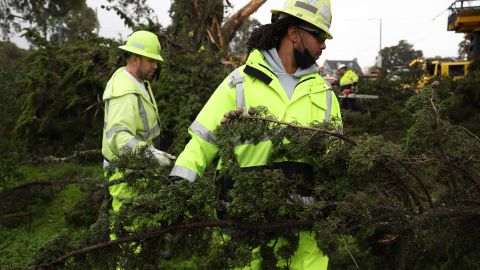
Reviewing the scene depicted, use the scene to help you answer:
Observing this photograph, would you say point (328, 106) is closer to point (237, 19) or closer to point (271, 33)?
point (271, 33)

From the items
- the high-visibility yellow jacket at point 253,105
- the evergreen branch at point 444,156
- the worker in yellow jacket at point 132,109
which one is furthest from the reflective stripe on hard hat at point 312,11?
the worker in yellow jacket at point 132,109

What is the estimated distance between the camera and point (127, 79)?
342 centimetres

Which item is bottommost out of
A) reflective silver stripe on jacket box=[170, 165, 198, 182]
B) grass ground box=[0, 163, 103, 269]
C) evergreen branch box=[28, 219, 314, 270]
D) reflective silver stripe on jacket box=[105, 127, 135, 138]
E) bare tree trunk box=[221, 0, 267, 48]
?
grass ground box=[0, 163, 103, 269]

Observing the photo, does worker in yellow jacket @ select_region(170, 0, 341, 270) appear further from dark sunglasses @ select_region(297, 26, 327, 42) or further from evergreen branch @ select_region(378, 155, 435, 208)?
evergreen branch @ select_region(378, 155, 435, 208)


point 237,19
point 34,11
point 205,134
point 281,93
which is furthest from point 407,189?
point 34,11

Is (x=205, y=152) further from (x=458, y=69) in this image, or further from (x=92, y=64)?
(x=458, y=69)

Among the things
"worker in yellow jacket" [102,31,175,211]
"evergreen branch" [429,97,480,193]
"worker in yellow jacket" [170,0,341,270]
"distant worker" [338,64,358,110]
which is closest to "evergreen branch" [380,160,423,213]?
"evergreen branch" [429,97,480,193]

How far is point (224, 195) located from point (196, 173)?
19cm

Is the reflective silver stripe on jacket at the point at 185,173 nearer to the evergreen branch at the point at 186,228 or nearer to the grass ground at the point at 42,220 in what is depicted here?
the evergreen branch at the point at 186,228

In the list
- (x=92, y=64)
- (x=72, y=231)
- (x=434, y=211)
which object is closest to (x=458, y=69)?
(x=92, y=64)

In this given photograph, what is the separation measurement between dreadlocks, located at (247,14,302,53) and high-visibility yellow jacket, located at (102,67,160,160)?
1093 millimetres

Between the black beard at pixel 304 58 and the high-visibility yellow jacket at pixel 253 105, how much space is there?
0.29ft

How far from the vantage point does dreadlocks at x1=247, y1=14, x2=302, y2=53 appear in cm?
238

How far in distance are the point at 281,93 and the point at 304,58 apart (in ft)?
0.80
